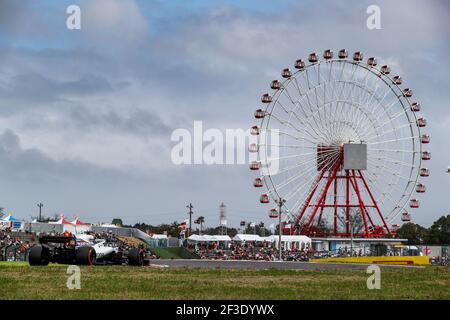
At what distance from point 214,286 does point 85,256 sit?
14417 millimetres

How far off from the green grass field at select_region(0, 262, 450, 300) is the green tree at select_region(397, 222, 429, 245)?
129 m

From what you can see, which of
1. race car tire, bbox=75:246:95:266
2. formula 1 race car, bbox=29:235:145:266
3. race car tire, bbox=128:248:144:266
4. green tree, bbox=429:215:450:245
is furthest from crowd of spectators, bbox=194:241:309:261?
green tree, bbox=429:215:450:245

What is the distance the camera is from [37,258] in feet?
123

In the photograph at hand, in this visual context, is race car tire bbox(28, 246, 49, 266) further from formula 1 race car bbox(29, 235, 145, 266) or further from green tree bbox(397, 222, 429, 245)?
green tree bbox(397, 222, 429, 245)

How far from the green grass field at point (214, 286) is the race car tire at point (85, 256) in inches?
222

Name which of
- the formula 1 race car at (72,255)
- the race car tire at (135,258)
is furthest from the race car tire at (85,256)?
the race car tire at (135,258)

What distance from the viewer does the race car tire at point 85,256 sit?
121 feet

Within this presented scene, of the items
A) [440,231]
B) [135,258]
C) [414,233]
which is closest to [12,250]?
[135,258]

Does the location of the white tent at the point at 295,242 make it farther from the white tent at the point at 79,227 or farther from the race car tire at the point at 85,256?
the race car tire at the point at 85,256

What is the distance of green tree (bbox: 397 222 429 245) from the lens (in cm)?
15671
